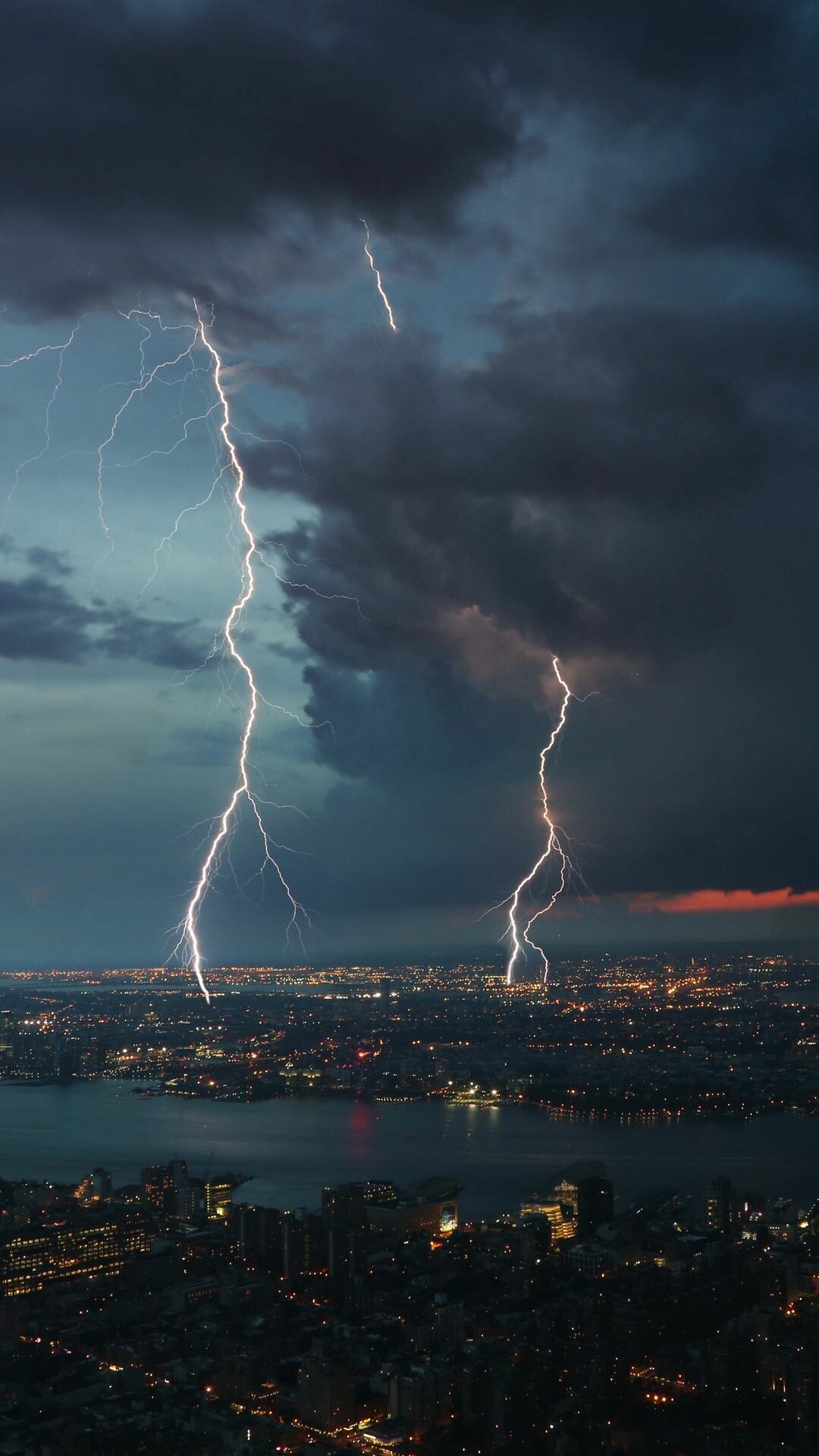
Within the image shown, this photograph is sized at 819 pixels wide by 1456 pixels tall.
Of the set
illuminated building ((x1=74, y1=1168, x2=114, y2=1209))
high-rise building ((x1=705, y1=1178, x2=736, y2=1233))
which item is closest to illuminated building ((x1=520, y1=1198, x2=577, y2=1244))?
high-rise building ((x1=705, y1=1178, x2=736, y2=1233))

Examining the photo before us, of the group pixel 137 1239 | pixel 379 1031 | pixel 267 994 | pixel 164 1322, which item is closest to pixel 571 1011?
pixel 379 1031

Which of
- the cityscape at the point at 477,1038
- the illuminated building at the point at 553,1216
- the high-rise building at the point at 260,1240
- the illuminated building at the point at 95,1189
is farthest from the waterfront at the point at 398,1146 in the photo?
the high-rise building at the point at 260,1240

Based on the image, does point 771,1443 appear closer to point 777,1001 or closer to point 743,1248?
point 743,1248


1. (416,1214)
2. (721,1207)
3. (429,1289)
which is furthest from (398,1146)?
(429,1289)

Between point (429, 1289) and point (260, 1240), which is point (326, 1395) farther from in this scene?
point (260, 1240)

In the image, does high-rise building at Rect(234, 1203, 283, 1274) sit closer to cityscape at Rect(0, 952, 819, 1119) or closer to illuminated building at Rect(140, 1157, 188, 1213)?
illuminated building at Rect(140, 1157, 188, 1213)
